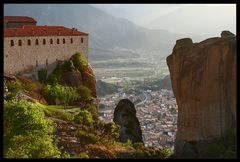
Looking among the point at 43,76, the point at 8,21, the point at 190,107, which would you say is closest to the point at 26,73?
the point at 43,76

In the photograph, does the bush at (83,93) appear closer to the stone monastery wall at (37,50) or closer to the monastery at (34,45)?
the monastery at (34,45)

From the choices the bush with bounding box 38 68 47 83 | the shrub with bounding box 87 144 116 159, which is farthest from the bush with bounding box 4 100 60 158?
the bush with bounding box 38 68 47 83

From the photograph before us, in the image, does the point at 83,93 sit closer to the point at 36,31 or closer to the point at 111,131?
the point at 36,31

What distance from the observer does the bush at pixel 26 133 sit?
35.2 metres

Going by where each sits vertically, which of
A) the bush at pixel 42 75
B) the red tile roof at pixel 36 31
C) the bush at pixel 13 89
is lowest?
the bush at pixel 13 89

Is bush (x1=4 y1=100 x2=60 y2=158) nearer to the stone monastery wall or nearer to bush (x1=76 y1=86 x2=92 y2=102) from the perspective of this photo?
the stone monastery wall

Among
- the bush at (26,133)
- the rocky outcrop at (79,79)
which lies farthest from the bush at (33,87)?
the bush at (26,133)

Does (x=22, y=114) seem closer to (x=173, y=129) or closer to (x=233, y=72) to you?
(x=233, y=72)

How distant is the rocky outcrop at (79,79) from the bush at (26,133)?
18.8 meters

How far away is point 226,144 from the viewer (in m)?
44.1

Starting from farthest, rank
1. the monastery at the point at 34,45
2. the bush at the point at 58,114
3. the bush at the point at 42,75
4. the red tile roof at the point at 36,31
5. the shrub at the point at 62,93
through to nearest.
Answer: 1. the bush at the point at 42,75
2. the red tile roof at the point at 36,31
3. the monastery at the point at 34,45
4. the shrub at the point at 62,93
5. the bush at the point at 58,114

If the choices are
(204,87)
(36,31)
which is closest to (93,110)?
(36,31)

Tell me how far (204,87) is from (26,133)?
16.6 m

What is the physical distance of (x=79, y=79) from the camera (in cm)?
6128
